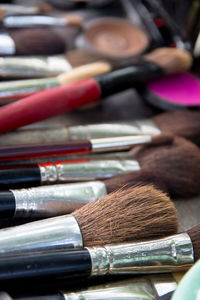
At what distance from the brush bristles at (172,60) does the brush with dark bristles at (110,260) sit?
19.7 inches

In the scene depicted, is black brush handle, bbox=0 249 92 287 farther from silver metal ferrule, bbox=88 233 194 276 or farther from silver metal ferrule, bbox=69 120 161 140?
silver metal ferrule, bbox=69 120 161 140

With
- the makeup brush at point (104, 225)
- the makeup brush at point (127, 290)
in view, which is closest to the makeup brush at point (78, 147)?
the makeup brush at point (104, 225)

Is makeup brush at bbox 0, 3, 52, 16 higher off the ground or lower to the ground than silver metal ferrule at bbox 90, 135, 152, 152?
higher

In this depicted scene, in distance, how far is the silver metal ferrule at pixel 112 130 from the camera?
0.86 metres

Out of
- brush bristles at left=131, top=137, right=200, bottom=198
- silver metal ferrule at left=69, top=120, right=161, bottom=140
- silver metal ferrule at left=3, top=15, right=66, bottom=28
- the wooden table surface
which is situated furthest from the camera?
silver metal ferrule at left=3, top=15, right=66, bottom=28

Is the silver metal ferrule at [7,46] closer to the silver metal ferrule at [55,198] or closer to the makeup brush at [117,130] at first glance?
the makeup brush at [117,130]

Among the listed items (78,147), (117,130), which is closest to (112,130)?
(117,130)

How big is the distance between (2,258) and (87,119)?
0.49 m

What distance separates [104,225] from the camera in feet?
2.01

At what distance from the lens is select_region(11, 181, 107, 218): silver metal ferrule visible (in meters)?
0.66

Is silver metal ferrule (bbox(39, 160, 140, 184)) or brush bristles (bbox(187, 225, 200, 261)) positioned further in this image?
silver metal ferrule (bbox(39, 160, 140, 184))

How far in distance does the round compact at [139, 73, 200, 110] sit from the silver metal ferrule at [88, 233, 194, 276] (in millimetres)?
415

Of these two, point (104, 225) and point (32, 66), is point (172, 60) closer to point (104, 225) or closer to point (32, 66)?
point (32, 66)

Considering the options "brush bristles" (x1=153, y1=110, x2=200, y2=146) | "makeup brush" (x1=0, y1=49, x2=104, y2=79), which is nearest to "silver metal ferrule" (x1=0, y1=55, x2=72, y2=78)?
"makeup brush" (x1=0, y1=49, x2=104, y2=79)
